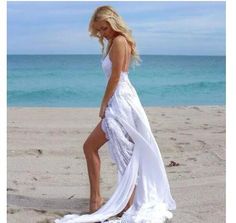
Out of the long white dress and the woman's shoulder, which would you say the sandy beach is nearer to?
the long white dress

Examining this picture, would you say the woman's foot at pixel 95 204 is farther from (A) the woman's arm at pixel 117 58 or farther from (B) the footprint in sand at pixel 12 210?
(A) the woman's arm at pixel 117 58

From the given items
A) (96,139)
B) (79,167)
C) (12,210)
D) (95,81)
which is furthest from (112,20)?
(95,81)

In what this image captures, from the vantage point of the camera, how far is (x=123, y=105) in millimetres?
4871

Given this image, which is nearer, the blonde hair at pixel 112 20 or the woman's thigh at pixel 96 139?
the blonde hair at pixel 112 20

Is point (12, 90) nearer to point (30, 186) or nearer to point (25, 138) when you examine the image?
point (25, 138)

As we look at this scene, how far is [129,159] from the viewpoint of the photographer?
16.1 feet

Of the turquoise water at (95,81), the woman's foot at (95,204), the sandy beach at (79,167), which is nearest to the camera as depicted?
the woman's foot at (95,204)

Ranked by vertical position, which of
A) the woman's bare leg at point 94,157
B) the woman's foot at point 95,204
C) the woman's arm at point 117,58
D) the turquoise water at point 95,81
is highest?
the woman's arm at point 117,58

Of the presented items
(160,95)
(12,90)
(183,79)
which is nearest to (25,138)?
(160,95)

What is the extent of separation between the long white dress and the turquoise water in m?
16.4

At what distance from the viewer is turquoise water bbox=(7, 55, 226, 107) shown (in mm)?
23594

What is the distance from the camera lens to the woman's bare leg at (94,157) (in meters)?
4.93

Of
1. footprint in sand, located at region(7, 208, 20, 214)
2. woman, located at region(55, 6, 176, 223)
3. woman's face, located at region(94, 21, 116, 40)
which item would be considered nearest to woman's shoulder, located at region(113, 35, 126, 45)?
woman, located at region(55, 6, 176, 223)

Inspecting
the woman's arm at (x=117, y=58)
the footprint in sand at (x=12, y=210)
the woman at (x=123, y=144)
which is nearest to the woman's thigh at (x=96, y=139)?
the woman at (x=123, y=144)
